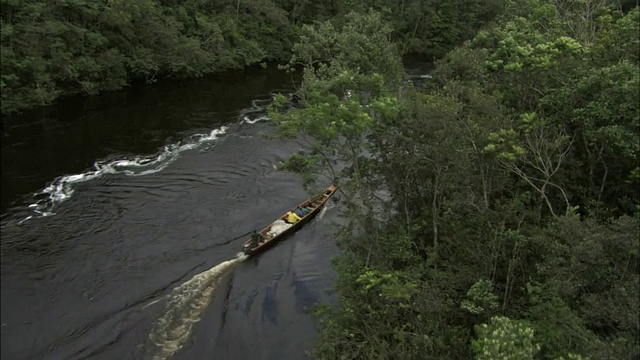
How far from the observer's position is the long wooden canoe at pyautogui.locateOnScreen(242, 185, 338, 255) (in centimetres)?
2283

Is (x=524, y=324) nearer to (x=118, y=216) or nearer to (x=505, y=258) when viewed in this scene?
(x=505, y=258)

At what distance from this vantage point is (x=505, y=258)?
1595cm

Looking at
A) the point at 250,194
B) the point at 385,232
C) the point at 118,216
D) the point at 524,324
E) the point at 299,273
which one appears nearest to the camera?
the point at 524,324

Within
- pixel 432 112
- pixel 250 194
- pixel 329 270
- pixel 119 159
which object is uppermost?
pixel 432 112

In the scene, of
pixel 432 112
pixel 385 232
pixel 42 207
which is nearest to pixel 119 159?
pixel 42 207

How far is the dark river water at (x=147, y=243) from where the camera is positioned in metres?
17.9

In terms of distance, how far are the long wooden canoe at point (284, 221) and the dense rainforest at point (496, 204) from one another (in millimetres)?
5015

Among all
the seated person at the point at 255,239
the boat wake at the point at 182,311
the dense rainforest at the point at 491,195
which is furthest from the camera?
the seated person at the point at 255,239

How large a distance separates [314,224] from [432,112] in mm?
11726

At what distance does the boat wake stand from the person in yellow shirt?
399cm

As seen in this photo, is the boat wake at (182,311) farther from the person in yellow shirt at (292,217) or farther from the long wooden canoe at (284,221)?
the person in yellow shirt at (292,217)

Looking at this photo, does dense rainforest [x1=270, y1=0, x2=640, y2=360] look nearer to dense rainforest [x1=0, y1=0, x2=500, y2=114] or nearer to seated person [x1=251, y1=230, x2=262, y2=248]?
seated person [x1=251, y1=230, x2=262, y2=248]

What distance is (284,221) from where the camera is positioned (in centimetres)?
2520

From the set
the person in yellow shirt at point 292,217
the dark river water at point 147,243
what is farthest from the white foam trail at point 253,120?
the person in yellow shirt at point 292,217
